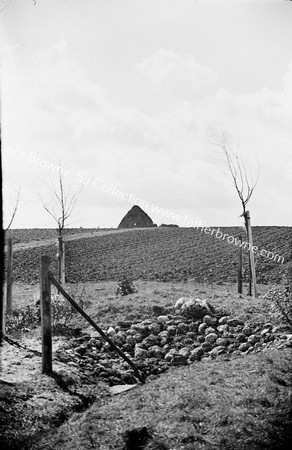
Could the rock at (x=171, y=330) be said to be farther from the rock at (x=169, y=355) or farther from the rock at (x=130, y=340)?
the rock at (x=169, y=355)

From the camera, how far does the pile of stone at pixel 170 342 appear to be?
7777 millimetres

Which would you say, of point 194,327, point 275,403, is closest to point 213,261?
point 194,327

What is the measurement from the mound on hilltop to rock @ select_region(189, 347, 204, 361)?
109 ft

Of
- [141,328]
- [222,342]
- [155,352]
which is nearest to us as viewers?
[155,352]

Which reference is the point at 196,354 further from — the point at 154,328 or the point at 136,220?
the point at 136,220

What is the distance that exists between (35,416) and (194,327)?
15.3ft

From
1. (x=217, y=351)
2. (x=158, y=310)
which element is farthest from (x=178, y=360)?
(x=158, y=310)

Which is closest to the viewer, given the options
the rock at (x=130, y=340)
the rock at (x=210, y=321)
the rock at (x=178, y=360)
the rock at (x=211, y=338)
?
the rock at (x=178, y=360)

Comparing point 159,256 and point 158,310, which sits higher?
point 159,256

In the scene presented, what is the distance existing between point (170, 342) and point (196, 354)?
839 mm

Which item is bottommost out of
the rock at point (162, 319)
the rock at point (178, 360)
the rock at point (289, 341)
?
the rock at point (178, 360)

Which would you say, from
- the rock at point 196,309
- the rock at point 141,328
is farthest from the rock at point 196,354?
the rock at point 196,309

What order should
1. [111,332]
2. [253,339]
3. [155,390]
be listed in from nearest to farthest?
[155,390], [253,339], [111,332]

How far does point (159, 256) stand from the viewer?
81.7 feet
